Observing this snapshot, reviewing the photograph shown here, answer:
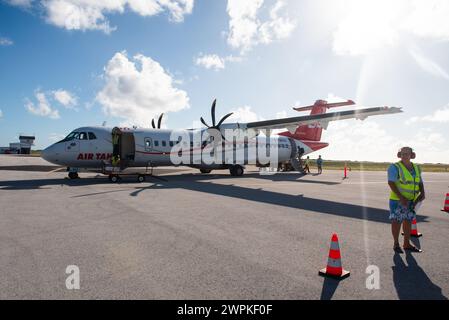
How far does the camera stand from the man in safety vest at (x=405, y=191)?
579 centimetres

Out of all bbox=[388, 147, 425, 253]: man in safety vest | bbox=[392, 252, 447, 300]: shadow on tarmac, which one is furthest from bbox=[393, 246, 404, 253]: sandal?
bbox=[392, 252, 447, 300]: shadow on tarmac

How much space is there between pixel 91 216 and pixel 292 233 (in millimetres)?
5299

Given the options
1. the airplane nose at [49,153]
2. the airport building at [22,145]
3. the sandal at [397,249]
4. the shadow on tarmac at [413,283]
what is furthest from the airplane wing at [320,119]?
the airport building at [22,145]

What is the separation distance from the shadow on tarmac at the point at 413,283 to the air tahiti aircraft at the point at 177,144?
15634mm

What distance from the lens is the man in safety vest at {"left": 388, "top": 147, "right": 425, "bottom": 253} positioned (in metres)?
5.79

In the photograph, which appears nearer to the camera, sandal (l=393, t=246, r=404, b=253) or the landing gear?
sandal (l=393, t=246, r=404, b=253)

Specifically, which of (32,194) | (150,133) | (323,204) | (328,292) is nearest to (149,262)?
(328,292)

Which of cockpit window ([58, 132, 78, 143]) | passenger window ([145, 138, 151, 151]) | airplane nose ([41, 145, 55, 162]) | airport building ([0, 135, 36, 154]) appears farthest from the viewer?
airport building ([0, 135, 36, 154])

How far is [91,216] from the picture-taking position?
27.5ft

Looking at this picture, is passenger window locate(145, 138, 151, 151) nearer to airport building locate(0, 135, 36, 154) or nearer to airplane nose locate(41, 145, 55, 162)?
airplane nose locate(41, 145, 55, 162)

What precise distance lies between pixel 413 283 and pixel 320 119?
56.5 ft

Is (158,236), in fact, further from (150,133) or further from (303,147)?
(303,147)

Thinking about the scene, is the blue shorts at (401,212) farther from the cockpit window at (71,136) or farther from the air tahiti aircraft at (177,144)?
the cockpit window at (71,136)

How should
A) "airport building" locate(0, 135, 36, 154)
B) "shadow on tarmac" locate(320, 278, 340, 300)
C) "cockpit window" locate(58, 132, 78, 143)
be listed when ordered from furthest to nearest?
1. "airport building" locate(0, 135, 36, 154)
2. "cockpit window" locate(58, 132, 78, 143)
3. "shadow on tarmac" locate(320, 278, 340, 300)
